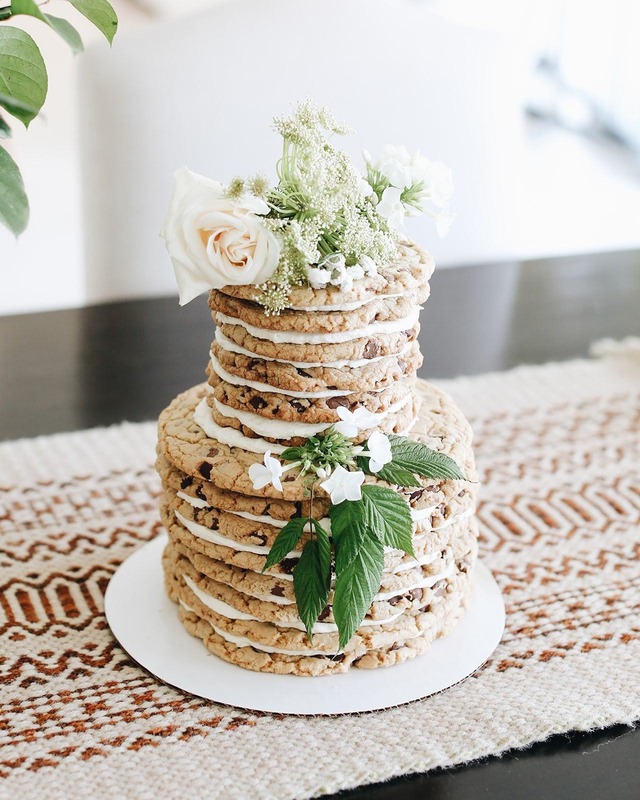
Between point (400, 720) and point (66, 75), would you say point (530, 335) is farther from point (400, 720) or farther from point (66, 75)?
point (66, 75)

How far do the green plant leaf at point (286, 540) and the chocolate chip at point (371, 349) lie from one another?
17 centimetres

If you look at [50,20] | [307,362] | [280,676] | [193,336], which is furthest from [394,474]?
[193,336]

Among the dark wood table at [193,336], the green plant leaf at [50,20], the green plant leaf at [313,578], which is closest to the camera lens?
the green plant leaf at [50,20]

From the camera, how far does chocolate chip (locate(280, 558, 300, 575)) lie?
1078mm

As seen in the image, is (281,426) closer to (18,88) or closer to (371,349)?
(371,349)

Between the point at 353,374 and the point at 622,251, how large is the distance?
1443mm

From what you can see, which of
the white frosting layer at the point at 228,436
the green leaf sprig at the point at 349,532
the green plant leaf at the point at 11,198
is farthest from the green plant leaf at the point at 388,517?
the green plant leaf at the point at 11,198

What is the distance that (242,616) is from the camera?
1128 millimetres

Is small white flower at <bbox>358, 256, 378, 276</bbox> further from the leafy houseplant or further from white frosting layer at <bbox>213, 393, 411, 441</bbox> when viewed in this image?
the leafy houseplant

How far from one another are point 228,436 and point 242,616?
19cm

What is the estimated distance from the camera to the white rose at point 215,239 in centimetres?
99

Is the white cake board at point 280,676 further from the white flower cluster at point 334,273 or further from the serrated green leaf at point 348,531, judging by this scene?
the white flower cluster at point 334,273

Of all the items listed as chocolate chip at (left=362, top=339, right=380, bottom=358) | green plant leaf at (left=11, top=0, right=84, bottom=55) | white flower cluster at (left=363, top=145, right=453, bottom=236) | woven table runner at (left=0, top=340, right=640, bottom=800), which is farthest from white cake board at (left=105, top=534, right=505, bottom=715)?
green plant leaf at (left=11, top=0, right=84, bottom=55)

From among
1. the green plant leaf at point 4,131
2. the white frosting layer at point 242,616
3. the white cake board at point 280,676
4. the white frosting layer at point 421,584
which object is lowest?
the white cake board at point 280,676
